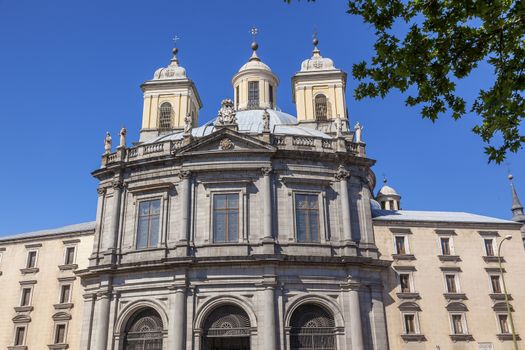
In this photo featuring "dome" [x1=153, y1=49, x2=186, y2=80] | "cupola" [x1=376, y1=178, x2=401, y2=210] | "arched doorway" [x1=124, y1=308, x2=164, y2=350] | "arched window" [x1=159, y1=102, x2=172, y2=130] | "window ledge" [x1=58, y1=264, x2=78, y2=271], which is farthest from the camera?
"cupola" [x1=376, y1=178, x2=401, y2=210]

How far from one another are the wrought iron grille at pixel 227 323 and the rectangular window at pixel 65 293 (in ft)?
36.5

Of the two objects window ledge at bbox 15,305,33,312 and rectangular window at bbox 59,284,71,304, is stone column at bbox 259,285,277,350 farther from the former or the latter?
window ledge at bbox 15,305,33,312

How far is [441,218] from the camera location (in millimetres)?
36594

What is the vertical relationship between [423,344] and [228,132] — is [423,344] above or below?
below

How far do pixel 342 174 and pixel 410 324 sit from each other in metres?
10.6

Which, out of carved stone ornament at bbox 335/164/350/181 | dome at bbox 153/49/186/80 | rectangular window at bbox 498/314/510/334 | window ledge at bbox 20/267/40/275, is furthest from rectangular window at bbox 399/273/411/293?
dome at bbox 153/49/186/80

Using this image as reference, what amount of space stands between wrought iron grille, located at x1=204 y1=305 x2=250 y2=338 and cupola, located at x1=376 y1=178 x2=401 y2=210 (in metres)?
31.7

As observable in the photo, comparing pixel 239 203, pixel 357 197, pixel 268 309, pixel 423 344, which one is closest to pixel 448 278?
pixel 423 344

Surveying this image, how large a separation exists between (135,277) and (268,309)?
8.90m

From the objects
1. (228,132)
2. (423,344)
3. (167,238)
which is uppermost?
(228,132)

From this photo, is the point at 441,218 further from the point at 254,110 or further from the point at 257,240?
the point at 254,110

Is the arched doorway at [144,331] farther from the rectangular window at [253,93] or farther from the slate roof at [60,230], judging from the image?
the rectangular window at [253,93]

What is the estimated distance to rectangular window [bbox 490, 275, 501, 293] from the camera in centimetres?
3312

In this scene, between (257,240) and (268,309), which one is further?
(257,240)
